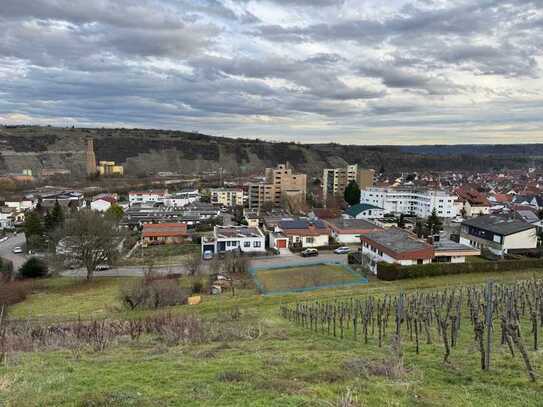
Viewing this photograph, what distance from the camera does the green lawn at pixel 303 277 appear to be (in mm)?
22953

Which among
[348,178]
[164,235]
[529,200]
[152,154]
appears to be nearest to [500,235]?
[164,235]

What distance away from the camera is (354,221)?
40531 mm

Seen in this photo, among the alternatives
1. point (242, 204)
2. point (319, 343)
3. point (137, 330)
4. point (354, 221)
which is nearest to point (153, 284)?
point (137, 330)

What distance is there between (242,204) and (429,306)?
52124mm

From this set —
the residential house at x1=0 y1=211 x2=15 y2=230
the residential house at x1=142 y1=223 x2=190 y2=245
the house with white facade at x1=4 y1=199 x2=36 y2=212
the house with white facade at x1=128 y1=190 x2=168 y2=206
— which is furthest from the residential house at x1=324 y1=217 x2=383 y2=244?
the house with white facade at x1=4 y1=199 x2=36 y2=212

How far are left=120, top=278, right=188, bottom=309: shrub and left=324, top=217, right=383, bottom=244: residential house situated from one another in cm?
2029

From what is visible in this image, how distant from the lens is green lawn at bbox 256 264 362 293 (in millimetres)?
22953

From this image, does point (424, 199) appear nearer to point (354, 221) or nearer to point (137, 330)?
point (354, 221)

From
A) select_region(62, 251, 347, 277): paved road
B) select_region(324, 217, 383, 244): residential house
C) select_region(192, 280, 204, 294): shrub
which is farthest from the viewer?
select_region(324, 217, 383, 244): residential house

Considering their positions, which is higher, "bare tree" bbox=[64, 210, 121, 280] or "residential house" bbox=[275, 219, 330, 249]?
"bare tree" bbox=[64, 210, 121, 280]

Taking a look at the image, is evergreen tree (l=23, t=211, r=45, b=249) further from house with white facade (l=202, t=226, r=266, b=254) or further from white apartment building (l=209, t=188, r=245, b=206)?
white apartment building (l=209, t=188, r=245, b=206)

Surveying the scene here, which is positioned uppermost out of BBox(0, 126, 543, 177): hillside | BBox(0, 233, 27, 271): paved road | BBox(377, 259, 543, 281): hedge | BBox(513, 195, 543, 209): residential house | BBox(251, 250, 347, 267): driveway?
BBox(0, 126, 543, 177): hillside

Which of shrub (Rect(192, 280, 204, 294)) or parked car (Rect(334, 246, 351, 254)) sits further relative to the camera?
parked car (Rect(334, 246, 351, 254))

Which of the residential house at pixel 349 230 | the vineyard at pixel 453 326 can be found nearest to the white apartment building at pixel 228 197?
the residential house at pixel 349 230
